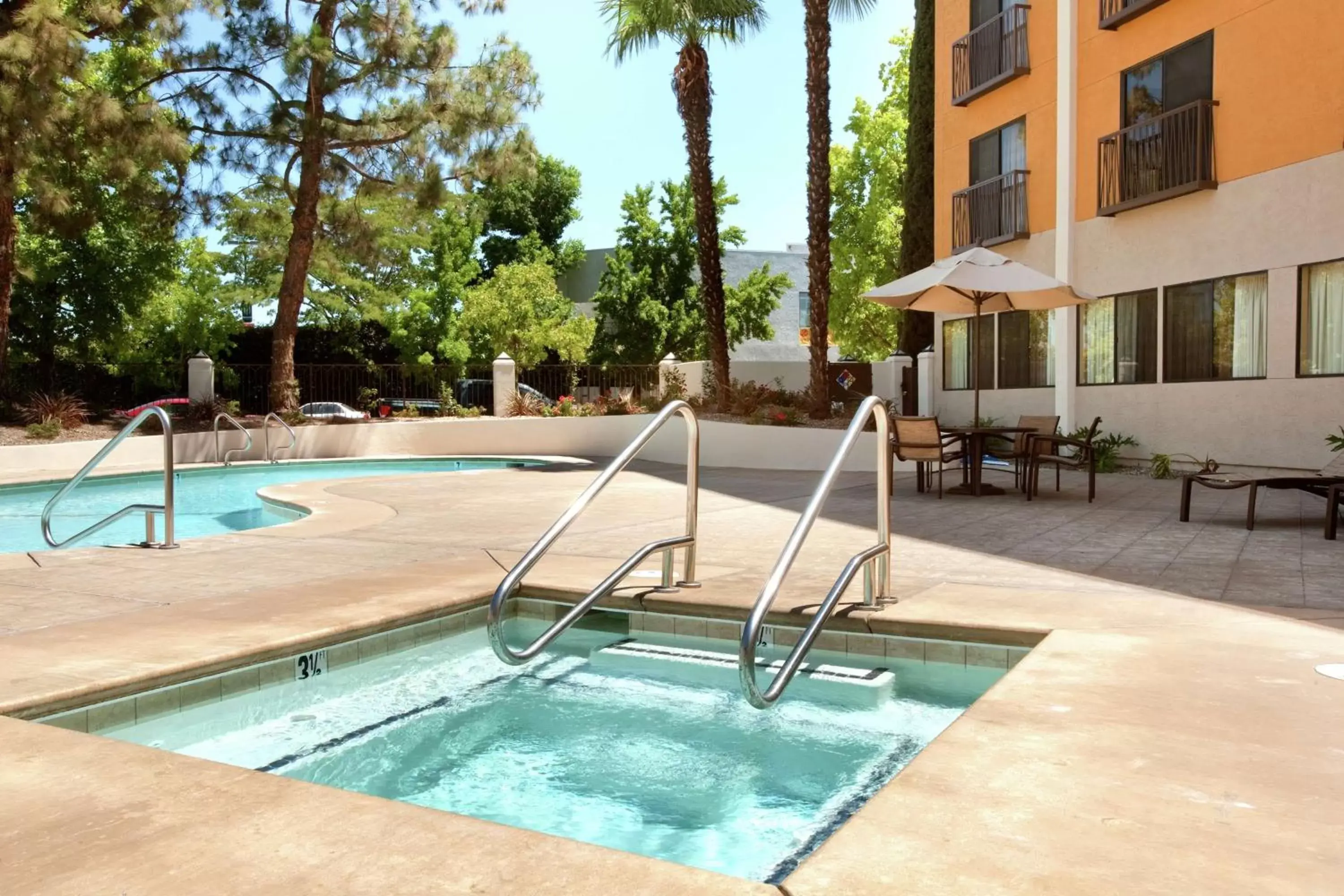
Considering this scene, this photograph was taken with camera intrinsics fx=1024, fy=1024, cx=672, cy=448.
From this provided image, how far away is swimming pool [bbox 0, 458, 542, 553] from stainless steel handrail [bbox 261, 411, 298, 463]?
22.7 inches

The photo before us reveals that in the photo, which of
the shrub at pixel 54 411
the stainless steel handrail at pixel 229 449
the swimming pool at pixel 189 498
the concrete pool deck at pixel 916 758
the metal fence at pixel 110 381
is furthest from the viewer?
the metal fence at pixel 110 381

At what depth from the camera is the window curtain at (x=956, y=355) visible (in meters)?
20.0

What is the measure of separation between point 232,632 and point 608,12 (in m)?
18.7

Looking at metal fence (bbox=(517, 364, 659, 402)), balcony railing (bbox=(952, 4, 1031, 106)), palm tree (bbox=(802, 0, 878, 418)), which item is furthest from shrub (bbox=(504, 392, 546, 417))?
balcony railing (bbox=(952, 4, 1031, 106))

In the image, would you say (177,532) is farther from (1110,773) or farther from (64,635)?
(1110,773)

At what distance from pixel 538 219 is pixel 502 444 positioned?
26.3m

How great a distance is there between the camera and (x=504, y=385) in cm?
2241

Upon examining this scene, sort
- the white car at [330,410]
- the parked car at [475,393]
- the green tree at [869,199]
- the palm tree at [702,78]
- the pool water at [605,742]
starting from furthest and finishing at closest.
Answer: the green tree at [869,199], the parked car at [475,393], the white car at [330,410], the palm tree at [702,78], the pool water at [605,742]

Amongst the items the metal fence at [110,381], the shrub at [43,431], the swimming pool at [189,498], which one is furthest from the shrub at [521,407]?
the shrub at [43,431]

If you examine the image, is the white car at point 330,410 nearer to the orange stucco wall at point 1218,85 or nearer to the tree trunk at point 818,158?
the tree trunk at point 818,158

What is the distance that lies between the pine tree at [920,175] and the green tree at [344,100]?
9.73m

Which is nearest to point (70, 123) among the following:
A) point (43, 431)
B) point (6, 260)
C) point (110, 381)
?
point (6, 260)

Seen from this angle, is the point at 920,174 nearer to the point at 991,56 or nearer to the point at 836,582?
the point at 991,56

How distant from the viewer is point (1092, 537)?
8250 mm
